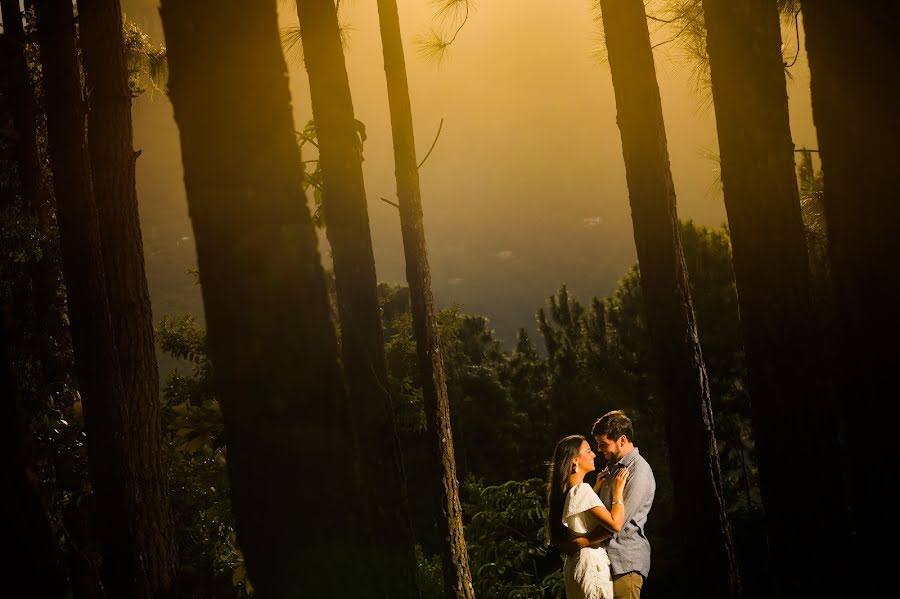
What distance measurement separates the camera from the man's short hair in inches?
169

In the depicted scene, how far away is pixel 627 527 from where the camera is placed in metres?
4.16

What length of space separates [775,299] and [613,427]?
147cm

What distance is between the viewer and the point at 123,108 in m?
6.79

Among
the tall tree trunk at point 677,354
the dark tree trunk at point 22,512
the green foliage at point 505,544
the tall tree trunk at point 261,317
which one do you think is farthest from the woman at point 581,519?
the dark tree trunk at point 22,512

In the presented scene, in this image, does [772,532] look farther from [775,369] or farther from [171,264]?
[171,264]

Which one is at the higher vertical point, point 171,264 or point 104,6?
point 171,264

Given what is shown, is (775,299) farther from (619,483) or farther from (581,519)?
(581,519)

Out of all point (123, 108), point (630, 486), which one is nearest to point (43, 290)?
point (123, 108)

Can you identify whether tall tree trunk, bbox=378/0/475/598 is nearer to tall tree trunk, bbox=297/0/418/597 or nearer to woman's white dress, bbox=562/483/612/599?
tall tree trunk, bbox=297/0/418/597

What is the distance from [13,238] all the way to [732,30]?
8.76 m

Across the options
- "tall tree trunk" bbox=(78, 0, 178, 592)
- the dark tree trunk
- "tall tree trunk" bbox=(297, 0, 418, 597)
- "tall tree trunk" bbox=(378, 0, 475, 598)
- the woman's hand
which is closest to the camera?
the dark tree trunk

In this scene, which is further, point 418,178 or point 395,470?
point 418,178

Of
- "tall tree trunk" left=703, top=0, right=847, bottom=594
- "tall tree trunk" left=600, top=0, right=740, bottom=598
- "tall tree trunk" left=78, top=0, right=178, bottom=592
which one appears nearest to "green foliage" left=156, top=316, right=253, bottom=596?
"tall tree trunk" left=78, top=0, right=178, bottom=592

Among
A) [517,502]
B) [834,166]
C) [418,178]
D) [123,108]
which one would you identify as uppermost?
[123,108]
